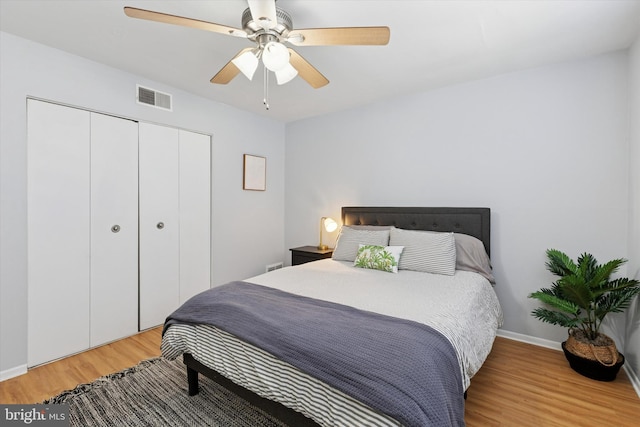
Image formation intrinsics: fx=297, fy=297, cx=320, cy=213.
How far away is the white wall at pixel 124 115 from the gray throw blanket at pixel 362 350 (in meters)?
1.59

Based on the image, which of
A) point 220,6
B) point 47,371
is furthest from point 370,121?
point 47,371

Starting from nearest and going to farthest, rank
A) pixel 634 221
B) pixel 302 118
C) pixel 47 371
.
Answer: pixel 634 221
pixel 47 371
pixel 302 118

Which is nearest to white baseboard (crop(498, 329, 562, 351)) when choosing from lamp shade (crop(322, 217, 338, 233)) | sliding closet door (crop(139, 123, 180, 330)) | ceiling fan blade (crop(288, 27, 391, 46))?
lamp shade (crop(322, 217, 338, 233))

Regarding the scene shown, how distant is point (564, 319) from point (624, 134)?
147 cm

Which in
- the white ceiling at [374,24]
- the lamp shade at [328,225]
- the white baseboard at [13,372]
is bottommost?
the white baseboard at [13,372]

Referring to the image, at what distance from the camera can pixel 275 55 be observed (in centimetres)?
162

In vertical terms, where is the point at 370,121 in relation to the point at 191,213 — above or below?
above

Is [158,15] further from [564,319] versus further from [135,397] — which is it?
[564,319]

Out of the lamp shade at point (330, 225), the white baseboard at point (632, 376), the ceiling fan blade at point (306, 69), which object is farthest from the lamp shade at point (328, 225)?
the white baseboard at point (632, 376)

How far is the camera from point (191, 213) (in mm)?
3299

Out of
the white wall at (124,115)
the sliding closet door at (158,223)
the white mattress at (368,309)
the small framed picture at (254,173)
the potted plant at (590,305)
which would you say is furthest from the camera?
the small framed picture at (254,173)

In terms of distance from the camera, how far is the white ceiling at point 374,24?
181 centimetres

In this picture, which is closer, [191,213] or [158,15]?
[158,15]

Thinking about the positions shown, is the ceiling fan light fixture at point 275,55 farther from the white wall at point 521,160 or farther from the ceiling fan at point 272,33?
the white wall at point 521,160
